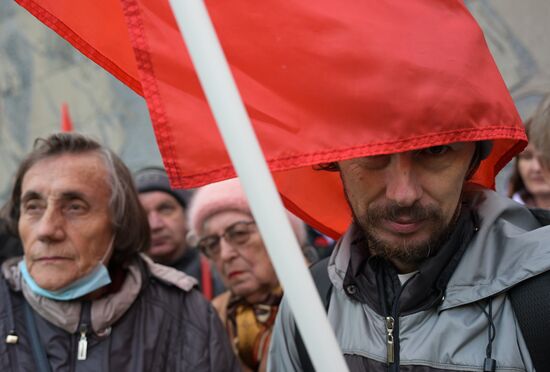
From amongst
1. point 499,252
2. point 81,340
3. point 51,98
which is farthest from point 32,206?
point 51,98

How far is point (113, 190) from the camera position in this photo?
2648 millimetres

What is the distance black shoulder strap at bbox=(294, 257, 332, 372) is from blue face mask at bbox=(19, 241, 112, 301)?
792 millimetres

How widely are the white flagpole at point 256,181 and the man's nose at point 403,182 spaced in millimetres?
585

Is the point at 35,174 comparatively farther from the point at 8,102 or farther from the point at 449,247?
the point at 8,102

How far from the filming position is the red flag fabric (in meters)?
1.62

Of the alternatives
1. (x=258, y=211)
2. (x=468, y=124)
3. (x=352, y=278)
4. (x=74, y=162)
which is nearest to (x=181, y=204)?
(x=74, y=162)

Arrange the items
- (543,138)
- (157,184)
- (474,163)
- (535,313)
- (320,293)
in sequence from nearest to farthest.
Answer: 1. (535,313)
2. (474,163)
3. (320,293)
4. (543,138)
5. (157,184)

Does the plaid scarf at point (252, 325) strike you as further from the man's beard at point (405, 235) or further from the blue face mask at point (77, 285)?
the man's beard at point (405, 235)

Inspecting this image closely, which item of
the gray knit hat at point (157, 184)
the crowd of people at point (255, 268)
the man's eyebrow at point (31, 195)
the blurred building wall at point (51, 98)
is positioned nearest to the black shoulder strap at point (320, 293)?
the crowd of people at point (255, 268)

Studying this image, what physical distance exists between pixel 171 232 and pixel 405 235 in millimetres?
2276

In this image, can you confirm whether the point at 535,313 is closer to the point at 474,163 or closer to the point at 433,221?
the point at 433,221

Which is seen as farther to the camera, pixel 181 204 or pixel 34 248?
pixel 181 204

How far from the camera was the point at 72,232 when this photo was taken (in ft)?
8.31

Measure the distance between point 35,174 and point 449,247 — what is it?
146 centimetres
